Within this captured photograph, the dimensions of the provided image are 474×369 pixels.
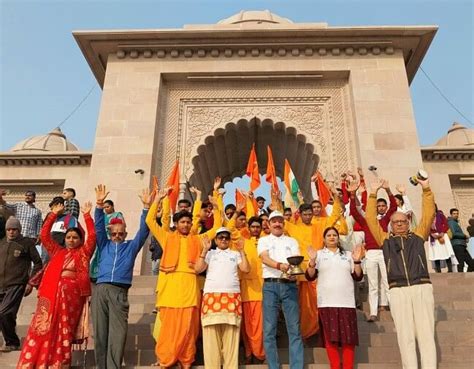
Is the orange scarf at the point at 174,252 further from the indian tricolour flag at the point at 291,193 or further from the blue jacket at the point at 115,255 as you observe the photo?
the indian tricolour flag at the point at 291,193

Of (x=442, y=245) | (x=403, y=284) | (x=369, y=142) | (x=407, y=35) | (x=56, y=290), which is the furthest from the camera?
(x=407, y=35)

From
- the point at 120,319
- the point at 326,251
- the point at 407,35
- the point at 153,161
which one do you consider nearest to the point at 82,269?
the point at 120,319

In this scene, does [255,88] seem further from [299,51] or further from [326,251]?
[326,251]

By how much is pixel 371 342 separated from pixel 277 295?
1405 mm

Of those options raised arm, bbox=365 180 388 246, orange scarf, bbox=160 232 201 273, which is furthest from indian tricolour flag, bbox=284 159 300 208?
orange scarf, bbox=160 232 201 273

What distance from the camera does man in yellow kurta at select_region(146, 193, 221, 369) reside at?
4285 millimetres

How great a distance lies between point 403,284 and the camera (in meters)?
4.09

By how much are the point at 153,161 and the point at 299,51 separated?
475 centimetres

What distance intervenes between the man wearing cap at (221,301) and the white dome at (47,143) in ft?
46.9

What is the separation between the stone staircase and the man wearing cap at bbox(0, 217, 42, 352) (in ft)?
0.91

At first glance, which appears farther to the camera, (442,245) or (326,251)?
(442,245)

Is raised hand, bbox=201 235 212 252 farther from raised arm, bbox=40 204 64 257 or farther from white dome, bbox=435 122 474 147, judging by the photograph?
white dome, bbox=435 122 474 147

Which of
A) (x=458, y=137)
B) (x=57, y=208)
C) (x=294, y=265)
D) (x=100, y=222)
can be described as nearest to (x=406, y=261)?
(x=294, y=265)

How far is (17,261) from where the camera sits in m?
5.14
